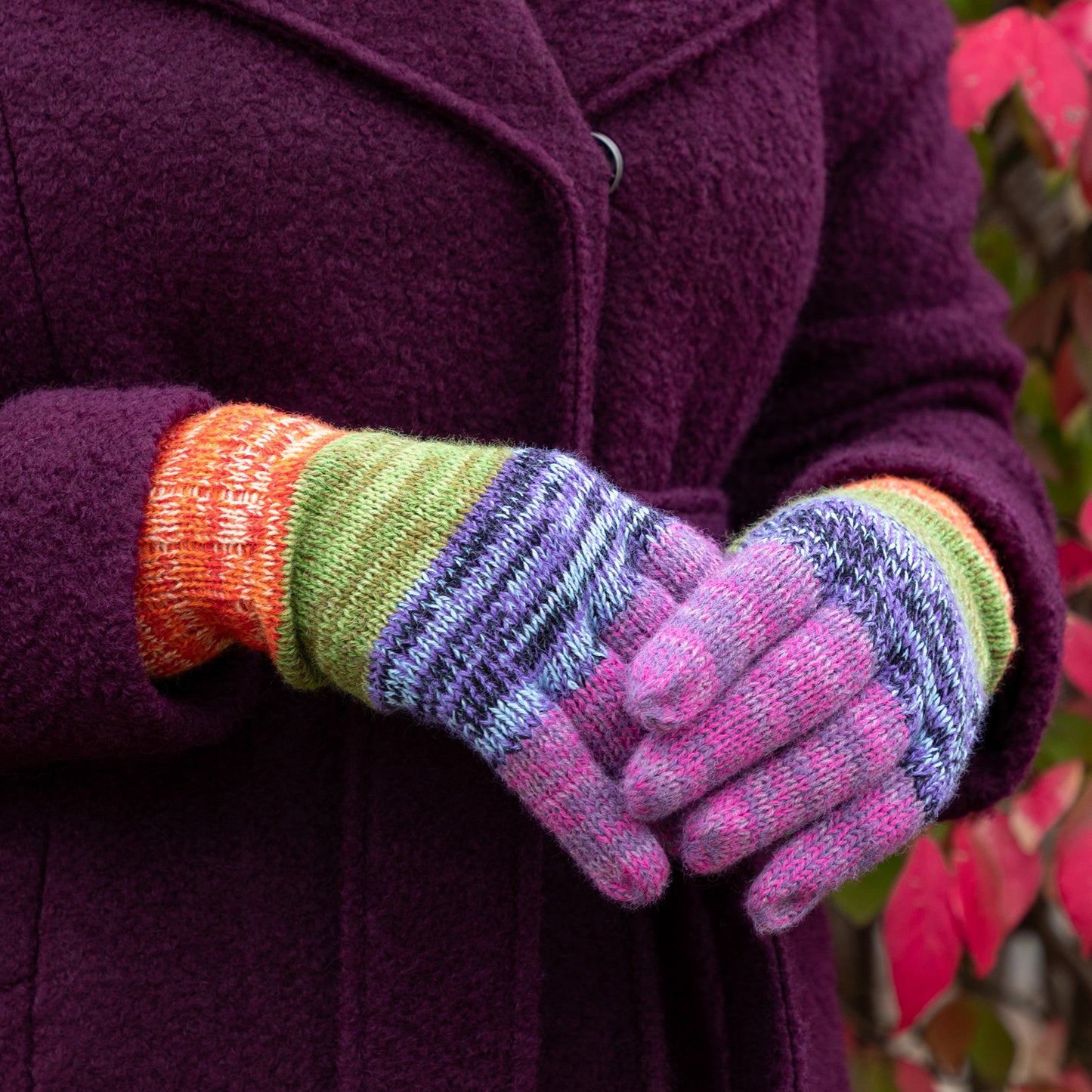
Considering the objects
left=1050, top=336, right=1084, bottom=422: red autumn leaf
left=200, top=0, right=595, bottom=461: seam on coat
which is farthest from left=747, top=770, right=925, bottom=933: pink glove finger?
left=1050, top=336, right=1084, bottom=422: red autumn leaf

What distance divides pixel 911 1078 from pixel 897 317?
117 centimetres

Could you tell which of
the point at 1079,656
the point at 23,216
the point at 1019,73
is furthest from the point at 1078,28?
the point at 23,216

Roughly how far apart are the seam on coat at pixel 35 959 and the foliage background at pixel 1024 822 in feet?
3.17

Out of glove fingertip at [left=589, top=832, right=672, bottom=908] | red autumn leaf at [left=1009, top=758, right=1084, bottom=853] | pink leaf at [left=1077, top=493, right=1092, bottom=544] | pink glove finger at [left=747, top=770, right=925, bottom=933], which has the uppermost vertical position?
pink glove finger at [left=747, top=770, right=925, bottom=933]

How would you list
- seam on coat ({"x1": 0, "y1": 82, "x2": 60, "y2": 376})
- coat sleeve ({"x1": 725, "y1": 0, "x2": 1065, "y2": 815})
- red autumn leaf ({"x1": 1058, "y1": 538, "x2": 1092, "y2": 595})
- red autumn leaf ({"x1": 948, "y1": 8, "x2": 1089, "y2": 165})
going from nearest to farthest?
seam on coat ({"x1": 0, "y1": 82, "x2": 60, "y2": 376}) < coat sleeve ({"x1": 725, "y1": 0, "x2": 1065, "y2": 815}) < red autumn leaf ({"x1": 948, "y1": 8, "x2": 1089, "y2": 165}) < red autumn leaf ({"x1": 1058, "y1": 538, "x2": 1092, "y2": 595})

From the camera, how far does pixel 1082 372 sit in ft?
4.98

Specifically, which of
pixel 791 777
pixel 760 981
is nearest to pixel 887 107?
pixel 791 777

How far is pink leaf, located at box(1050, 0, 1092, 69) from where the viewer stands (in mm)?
1340

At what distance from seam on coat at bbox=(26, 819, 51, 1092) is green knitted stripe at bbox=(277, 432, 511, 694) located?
0.78 ft

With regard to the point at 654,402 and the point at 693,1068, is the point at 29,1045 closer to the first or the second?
the point at 693,1068

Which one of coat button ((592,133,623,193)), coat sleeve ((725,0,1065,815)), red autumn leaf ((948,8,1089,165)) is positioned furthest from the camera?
red autumn leaf ((948,8,1089,165))

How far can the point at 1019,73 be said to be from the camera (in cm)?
A: 128

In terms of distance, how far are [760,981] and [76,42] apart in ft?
2.71

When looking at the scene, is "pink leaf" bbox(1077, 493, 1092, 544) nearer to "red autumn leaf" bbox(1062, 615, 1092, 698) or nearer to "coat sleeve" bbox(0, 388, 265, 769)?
"red autumn leaf" bbox(1062, 615, 1092, 698)
